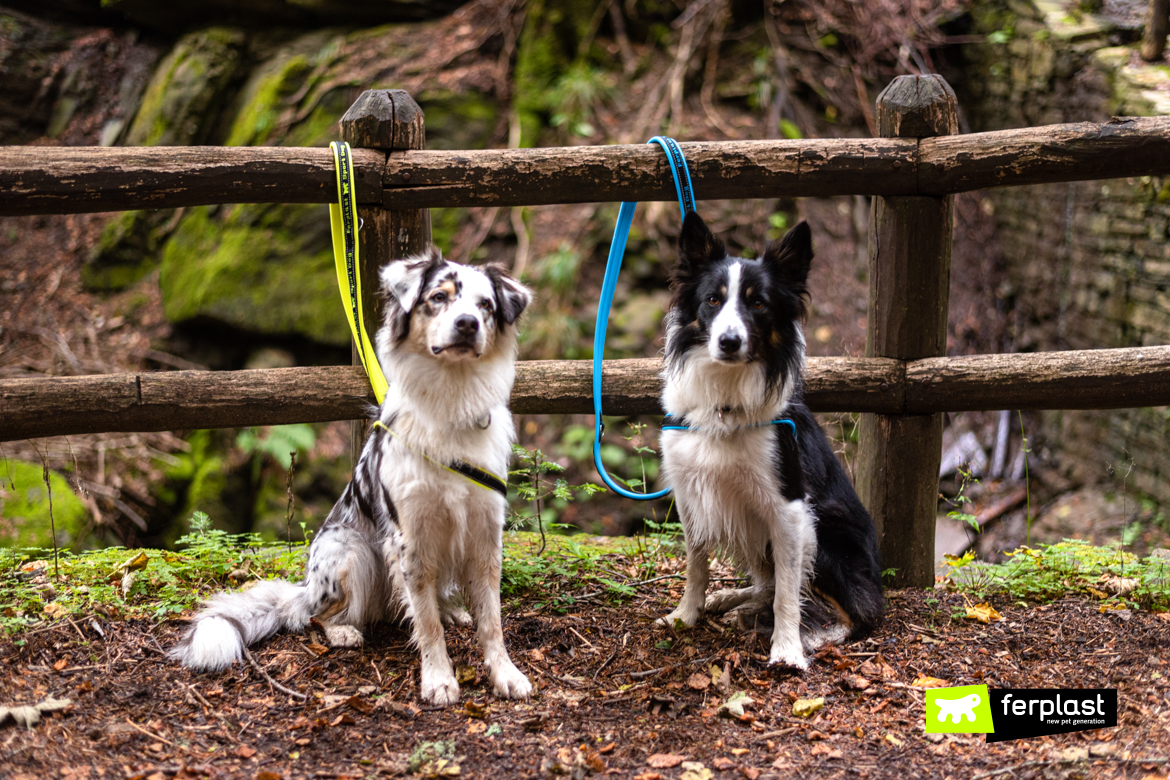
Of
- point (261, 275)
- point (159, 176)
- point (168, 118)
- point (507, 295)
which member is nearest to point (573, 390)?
point (507, 295)

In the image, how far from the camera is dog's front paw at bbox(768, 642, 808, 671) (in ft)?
10.3

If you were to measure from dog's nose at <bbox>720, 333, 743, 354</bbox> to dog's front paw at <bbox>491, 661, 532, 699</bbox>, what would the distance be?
4.78 feet

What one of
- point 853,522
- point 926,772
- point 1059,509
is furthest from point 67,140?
point 1059,509

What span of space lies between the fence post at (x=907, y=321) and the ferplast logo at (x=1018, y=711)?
1019 millimetres

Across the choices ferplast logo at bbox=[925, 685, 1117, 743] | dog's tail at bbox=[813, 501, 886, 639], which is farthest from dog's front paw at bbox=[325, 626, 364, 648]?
ferplast logo at bbox=[925, 685, 1117, 743]

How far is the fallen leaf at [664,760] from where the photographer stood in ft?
8.37

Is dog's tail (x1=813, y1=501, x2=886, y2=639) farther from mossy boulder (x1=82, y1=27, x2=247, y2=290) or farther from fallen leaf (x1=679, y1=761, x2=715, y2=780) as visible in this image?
mossy boulder (x1=82, y1=27, x2=247, y2=290)

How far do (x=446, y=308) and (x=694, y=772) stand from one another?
1759mm

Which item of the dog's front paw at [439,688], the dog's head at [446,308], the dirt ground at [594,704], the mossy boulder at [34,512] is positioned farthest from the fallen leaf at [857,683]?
the mossy boulder at [34,512]

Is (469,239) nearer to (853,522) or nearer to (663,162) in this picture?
(663,162)

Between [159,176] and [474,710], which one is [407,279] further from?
[474,710]

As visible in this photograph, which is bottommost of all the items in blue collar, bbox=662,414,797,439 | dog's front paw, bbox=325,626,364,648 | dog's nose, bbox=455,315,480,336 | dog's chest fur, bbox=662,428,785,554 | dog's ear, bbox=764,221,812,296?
dog's front paw, bbox=325,626,364,648

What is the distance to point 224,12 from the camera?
9.06 metres

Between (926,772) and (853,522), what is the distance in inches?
44.4
